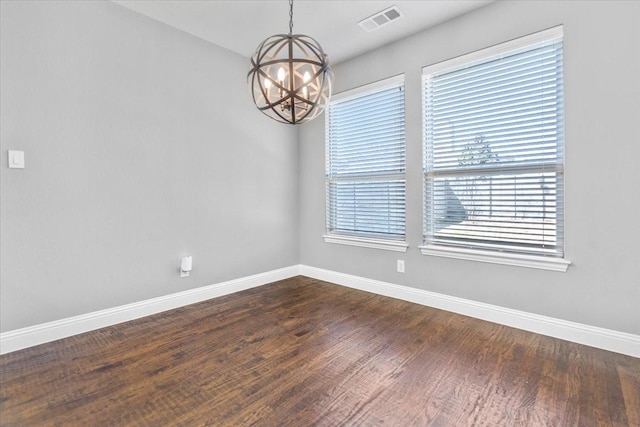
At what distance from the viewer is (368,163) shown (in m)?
3.64

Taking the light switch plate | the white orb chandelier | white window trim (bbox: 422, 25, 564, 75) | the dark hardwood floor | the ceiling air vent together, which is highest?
the ceiling air vent

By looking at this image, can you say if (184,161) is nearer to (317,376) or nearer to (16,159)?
(16,159)

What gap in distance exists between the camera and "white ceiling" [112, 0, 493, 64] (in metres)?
2.65

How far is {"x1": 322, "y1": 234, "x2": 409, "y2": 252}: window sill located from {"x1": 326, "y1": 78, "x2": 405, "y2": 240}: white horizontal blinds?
0.27 ft

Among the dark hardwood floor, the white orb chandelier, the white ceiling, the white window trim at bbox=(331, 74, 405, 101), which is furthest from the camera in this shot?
the white window trim at bbox=(331, 74, 405, 101)

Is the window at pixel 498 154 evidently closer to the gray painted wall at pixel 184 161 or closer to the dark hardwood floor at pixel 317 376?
the gray painted wall at pixel 184 161

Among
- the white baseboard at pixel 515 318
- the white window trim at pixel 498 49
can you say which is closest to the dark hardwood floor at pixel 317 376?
the white baseboard at pixel 515 318

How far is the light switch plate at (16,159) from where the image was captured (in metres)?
2.21

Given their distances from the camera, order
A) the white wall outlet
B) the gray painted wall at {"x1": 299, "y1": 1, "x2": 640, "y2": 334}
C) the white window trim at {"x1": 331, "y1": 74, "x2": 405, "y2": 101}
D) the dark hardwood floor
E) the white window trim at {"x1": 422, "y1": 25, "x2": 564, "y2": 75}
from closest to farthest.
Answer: the dark hardwood floor → the gray painted wall at {"x1": 299, "y1": 1, "x2": 640, "y2": 334} → the white window trim at {"x1": 422, "y1": 25, "x2": 564, "y2": 75} → the white wall outlet → the white window trim at {"x1": 331, "y1": 74, "x2": 405, "y2": 101}

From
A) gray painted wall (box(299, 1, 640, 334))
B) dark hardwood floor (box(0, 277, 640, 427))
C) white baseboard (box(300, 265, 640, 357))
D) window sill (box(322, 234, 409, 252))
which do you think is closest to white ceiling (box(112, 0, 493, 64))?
gray painted wall (box(299, 1, 640, 334))

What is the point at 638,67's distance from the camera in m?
2.06

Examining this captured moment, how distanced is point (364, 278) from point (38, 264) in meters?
2.95

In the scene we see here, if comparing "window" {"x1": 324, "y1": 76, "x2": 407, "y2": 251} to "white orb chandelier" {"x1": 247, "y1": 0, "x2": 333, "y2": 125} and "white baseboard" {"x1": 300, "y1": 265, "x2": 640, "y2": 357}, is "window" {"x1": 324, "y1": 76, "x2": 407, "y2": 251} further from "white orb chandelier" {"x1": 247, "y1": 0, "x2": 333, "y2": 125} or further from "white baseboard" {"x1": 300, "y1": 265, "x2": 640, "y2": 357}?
"white orb chandelier" {"x1": 247, "y1": 0, "x2": 333, "y2": 125}

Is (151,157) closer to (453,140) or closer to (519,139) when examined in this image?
(453,140)
